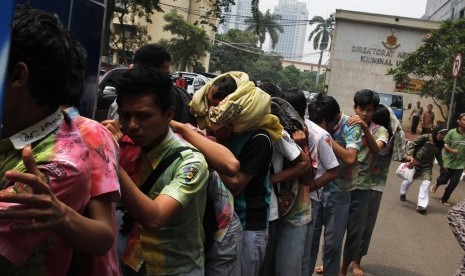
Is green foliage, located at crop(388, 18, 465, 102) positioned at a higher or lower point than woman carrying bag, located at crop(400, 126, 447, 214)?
higher

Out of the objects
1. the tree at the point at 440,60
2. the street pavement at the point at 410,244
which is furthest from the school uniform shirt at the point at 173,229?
the tree at the point at 440,60

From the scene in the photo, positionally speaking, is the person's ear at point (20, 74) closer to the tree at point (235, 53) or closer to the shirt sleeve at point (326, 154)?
the shirt sleeve at point (326, 154)

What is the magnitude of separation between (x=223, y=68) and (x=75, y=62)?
73151mm

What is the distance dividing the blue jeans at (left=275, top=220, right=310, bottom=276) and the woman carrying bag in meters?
5.72

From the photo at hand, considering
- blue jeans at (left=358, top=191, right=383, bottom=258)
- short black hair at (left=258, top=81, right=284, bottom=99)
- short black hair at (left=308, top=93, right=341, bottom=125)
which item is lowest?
blue jeans at (left=358, top=191, right=383, bottom=258)

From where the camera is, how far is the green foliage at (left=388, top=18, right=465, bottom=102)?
20203 millimetres

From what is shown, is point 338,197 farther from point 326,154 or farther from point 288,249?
point 288,249

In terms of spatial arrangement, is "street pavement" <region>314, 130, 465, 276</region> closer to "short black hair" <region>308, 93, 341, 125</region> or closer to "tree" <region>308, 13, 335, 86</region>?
"short black hair" <region>308, 93, 341, 125</region>

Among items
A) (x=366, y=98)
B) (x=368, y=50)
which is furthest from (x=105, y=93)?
(x=368, y=50)

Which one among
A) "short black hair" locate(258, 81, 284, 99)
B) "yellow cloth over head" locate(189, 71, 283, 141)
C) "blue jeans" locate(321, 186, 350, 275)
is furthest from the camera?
"blue jeans" locate(321, 186, 350, 275)

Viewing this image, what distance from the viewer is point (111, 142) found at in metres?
1.51

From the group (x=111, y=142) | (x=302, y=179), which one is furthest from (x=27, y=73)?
(x=302, y=179)

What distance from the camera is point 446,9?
45812 millimetres

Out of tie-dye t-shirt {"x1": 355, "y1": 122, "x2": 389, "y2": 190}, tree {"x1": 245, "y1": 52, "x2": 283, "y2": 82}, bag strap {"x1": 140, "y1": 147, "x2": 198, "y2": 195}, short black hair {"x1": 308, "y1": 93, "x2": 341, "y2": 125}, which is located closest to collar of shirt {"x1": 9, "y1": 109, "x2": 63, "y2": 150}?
bag strap {"x1": 140, "y1": 147, "x2": 198, "y2": 195}
